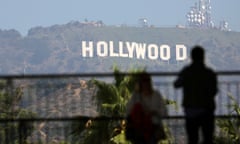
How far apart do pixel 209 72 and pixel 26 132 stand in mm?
4738

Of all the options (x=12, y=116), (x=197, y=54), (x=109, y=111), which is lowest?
(x=109, y=111)

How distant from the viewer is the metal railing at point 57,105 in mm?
15820

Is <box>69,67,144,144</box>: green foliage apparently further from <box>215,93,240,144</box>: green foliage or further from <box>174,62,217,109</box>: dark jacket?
<box>174,62,217,109</box>: dark jacket

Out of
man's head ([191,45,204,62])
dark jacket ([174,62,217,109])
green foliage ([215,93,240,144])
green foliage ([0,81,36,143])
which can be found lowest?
green foliage ([215,93,240,144])

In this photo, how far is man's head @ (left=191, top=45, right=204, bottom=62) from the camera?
12430 millimetres

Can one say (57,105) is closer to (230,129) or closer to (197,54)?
(197,54)

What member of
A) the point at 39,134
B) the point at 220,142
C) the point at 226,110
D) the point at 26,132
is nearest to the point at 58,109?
the point at 39,134

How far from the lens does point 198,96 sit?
12.6m

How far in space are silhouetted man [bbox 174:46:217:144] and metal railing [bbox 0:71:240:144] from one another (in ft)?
8.88

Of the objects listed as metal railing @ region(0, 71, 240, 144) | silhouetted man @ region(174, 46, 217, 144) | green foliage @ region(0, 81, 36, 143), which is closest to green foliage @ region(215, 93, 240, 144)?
metal railing @ region(0, 71, 240, 144)

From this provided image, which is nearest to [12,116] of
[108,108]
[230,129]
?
[230,129]

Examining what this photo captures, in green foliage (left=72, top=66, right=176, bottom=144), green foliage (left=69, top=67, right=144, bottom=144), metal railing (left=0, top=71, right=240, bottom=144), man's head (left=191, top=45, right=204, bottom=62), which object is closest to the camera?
man's head (left=191, top=45, right=204, bottom=62)

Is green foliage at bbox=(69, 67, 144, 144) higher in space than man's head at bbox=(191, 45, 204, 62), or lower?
lower

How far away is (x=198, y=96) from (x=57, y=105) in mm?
5675
